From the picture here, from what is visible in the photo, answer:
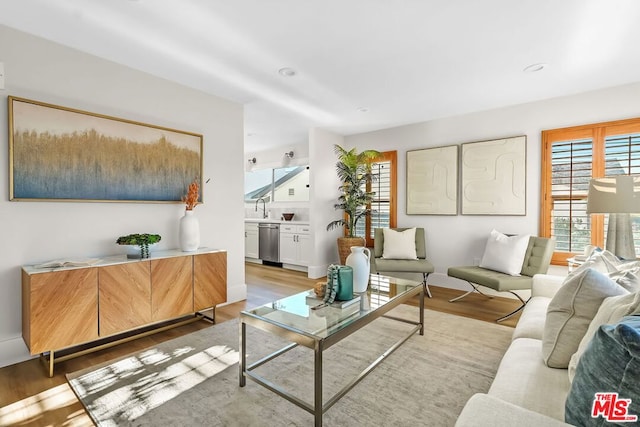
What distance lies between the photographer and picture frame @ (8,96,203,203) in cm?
239

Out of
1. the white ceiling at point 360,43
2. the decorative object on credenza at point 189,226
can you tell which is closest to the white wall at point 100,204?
the white ceiling at point 360,43

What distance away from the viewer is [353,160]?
194 inches

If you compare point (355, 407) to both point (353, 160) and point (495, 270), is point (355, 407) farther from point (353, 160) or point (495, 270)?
point (353, 160)

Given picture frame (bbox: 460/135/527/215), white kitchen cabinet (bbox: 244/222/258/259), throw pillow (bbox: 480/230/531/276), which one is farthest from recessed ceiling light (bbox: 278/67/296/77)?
white kitchen cabinet (bbox: 244/222/258/259)

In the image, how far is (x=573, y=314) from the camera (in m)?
1.38

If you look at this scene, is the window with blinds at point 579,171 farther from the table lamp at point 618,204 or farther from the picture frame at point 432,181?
the picture frame at point 432,181

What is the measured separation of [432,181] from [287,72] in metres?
2.70

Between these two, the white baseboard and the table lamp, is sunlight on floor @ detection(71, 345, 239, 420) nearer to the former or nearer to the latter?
the white baseboard

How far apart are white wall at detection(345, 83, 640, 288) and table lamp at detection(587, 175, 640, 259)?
109cm

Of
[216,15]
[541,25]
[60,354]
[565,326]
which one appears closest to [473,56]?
[541,25]

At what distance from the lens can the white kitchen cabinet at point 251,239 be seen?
21.1 ft

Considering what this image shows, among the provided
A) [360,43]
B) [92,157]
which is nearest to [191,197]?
[92,157]

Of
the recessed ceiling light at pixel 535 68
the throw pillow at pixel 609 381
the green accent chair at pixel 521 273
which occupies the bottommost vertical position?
the green accent chair at pixel 521 273

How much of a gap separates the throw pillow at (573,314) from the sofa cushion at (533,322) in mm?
405
